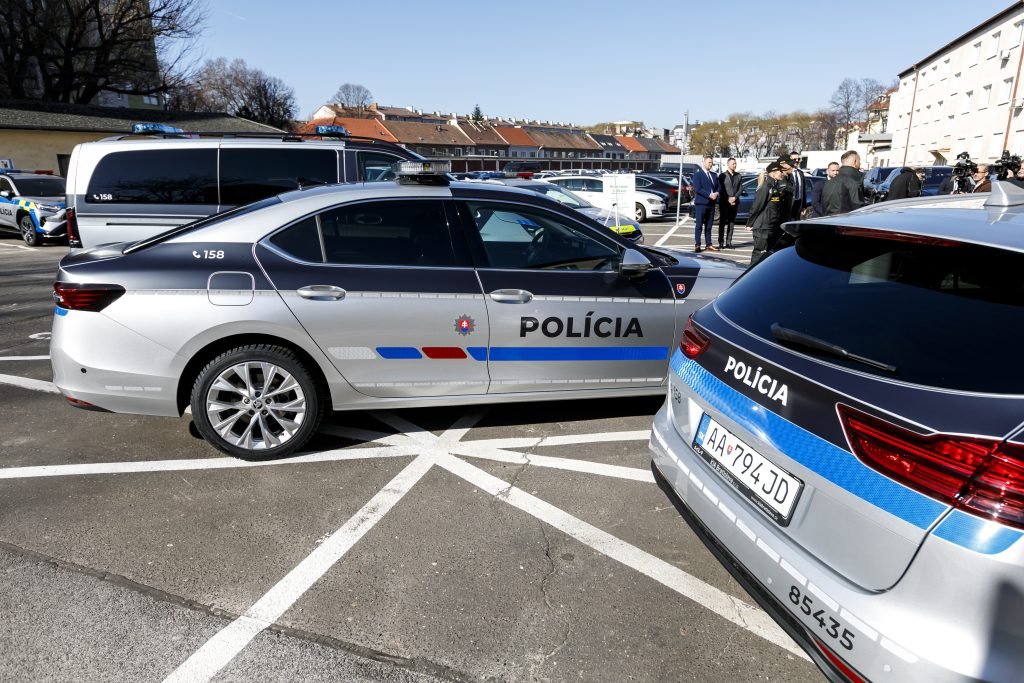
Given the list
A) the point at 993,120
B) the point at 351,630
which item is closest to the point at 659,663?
the point at 351,630

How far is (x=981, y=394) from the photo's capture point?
65.0 inches

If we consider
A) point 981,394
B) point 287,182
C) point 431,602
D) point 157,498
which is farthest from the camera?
point 287,182

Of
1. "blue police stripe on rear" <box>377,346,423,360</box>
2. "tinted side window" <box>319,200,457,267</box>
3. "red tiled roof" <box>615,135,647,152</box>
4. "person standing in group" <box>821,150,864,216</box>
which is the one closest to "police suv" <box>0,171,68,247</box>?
"tinted side window" <box>319,200,457,267</box>

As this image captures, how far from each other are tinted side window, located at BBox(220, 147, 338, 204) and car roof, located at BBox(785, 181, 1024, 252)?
6114 mm

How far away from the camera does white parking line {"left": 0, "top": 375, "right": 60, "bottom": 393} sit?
5.05 meters

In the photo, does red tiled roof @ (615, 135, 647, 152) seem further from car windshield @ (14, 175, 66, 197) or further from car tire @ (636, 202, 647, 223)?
car windshield @ (14, 175, 66, 197)

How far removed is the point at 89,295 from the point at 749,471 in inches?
134

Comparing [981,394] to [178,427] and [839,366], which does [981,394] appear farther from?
[178,427]

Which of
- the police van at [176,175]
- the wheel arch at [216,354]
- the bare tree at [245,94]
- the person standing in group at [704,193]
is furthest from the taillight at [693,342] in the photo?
the bare tree at [245,94]

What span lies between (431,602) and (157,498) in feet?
5.70

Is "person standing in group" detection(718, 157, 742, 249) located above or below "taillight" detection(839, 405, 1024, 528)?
above

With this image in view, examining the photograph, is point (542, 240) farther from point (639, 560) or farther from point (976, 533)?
point (976, 533)

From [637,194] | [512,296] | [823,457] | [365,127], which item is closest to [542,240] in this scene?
[512,296]

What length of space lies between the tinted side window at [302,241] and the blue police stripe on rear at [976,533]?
10.5 ft
